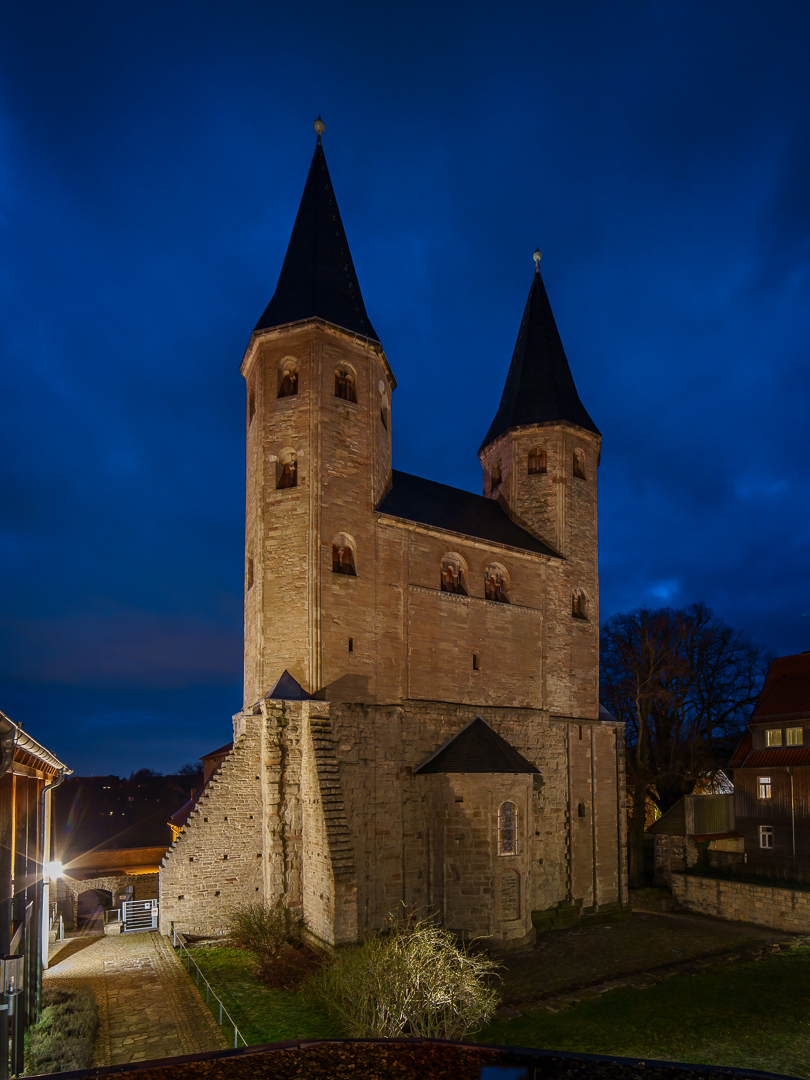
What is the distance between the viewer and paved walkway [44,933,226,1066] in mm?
12172

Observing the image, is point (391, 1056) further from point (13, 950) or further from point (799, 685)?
point (799, 685)

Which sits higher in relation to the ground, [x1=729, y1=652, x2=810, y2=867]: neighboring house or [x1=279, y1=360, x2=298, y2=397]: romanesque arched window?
[x1=279, y1=360, x2=298, y2=397]: romanesque arched window

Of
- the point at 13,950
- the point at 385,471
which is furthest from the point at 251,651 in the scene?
the point at 13,950

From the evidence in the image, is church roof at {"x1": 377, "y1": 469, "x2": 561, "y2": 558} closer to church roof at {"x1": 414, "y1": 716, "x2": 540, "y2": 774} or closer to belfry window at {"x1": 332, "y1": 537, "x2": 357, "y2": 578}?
belfry window at {"x1": 332, "y1": 537, "x2": 357, "y2": 578}

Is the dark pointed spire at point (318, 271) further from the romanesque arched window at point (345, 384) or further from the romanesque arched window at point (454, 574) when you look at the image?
the romanesque arched window at point (454, 574)

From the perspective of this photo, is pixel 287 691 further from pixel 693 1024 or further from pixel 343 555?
pixel 693 1024

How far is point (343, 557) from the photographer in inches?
847

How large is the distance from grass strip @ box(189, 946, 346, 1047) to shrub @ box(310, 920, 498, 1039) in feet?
2.28

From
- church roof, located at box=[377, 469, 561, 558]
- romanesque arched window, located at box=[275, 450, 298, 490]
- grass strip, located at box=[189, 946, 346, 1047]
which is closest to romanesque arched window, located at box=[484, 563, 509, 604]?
church roof, located at box=[377, 469, 561, 558]

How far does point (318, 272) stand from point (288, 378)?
12.9ft

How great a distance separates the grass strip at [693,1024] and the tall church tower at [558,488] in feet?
33.9

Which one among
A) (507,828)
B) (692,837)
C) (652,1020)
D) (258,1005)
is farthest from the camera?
(692,837)

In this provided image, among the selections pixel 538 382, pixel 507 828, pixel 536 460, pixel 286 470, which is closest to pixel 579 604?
pixel 536 460

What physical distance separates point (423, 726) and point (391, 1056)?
552 inches
